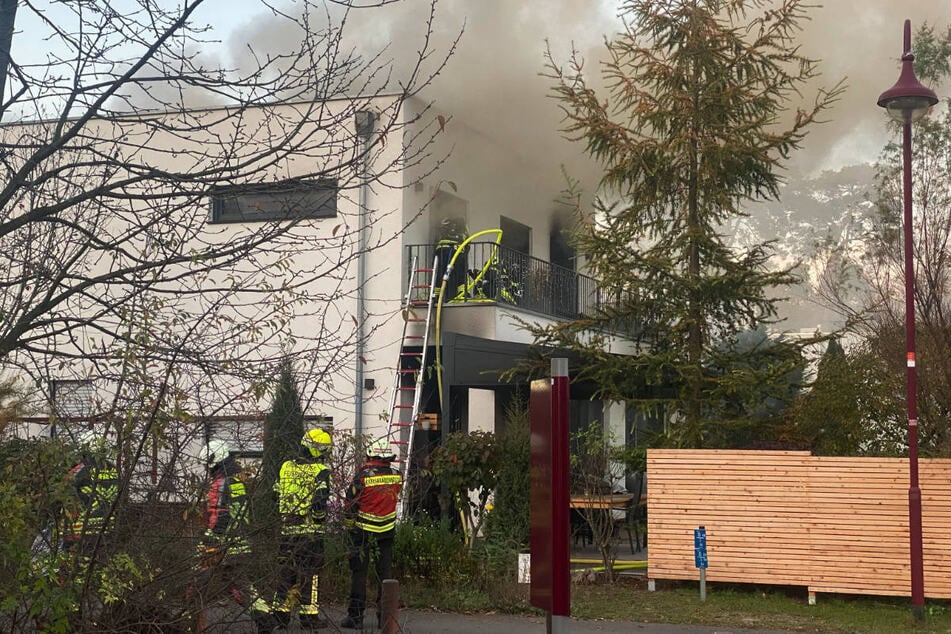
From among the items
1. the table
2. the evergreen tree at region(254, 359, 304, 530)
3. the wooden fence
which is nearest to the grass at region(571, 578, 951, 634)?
the wooden fence

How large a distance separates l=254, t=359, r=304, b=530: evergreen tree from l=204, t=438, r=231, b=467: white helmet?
25 centimetres

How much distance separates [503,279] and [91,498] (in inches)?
522

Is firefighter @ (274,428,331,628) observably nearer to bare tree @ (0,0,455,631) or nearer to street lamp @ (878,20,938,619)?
bare tree @ (0,0,455,631)

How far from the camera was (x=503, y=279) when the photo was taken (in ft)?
64.3

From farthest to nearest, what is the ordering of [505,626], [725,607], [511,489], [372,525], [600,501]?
[600,501] < [511,489] < [725,607] < [505,626] < [372,525]

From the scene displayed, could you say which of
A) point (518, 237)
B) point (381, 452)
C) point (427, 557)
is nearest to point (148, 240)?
point (381, 452)

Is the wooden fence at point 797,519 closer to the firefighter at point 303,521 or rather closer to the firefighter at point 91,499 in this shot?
the firefighter at point 303,521

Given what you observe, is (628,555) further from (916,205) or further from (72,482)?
(72,482)

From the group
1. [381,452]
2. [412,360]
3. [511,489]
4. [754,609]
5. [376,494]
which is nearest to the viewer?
[381,452]

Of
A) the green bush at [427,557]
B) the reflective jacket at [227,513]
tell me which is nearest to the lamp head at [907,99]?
the green bush at [427,557]

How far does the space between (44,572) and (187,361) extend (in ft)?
4.25

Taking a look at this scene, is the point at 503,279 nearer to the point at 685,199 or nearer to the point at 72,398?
the point at 685,199

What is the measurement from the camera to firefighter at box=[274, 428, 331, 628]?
302 inches

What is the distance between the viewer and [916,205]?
19.8m
